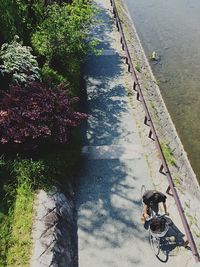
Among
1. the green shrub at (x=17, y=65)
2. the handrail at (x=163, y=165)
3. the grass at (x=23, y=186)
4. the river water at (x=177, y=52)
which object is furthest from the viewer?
the river water at (x=177, y=52)

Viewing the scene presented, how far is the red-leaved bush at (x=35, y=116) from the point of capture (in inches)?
419

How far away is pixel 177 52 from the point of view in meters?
22.4

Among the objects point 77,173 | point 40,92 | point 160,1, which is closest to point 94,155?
point 77,173

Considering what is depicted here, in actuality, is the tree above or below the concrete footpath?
above

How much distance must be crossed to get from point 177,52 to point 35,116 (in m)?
14.1

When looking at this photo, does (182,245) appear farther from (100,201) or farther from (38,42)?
(38,42)

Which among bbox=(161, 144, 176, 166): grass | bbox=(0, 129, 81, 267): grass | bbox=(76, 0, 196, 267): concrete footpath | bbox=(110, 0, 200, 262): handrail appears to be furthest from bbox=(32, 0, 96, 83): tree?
bbox=(161, 144, 176, 166): grass

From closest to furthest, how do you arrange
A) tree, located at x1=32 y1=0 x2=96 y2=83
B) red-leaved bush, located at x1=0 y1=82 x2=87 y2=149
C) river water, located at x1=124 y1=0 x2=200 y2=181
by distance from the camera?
red-leaved bush, located at x1=0 y1=82 x2=87 y2=149
tree, located at x1=32 y1=0 x2=96 y2=83
river water, located at x1=124 y1=0 x2=200 y2=181

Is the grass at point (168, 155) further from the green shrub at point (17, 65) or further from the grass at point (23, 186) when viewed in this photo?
the green shrub at point (17, 65)

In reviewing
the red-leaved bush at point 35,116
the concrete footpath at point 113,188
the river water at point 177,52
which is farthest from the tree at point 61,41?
the river water at point 177,52

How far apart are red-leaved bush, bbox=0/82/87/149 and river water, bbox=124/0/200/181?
582 centimetres

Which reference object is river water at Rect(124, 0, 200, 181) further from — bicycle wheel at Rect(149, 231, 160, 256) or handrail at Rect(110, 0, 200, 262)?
bicycle wheel at Rect(149, 231, 160, 256)

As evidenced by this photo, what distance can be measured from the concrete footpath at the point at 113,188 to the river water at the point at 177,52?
2992 millimetres

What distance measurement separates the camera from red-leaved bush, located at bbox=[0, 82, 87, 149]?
34.9 ft
